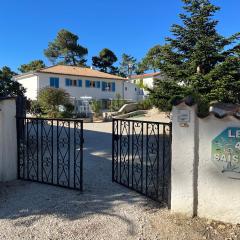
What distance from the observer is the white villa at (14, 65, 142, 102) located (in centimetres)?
3494

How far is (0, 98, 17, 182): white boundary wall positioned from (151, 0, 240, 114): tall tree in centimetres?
778

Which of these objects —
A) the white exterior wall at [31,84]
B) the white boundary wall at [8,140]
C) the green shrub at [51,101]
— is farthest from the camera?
the white exterior wall at [31,84]

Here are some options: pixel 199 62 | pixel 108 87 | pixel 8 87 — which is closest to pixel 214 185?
pixel 199 62

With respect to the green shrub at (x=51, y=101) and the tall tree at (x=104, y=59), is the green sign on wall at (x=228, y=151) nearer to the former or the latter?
the green shrub at (x=51, y=101)

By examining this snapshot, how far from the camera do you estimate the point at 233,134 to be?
4.20 m

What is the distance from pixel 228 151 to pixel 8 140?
4.34 meters

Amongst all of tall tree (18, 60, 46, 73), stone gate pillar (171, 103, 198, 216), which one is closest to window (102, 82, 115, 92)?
tall tree (18, 60, 46, 73)

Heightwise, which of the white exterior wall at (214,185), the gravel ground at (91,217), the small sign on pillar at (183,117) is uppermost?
the small sign on pillar at (183,117)

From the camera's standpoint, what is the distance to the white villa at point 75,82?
34.9 metres

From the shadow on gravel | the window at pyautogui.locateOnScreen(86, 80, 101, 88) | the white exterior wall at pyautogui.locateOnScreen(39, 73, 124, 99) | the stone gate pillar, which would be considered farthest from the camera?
the window at pyautogui.locateOnScreen(86, 80, 101, 88)

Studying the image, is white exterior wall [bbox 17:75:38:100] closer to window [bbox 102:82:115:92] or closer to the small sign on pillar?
window [bbox 102:82:115:92]

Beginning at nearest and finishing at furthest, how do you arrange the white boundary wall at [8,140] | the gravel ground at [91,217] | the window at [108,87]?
the gravel ground at [91,217]
the white boundary wall at [8,140]
the window at [108,87]

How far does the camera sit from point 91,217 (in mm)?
4629

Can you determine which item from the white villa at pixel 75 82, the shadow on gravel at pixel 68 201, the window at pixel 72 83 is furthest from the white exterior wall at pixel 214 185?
the window at pixel 72 83
